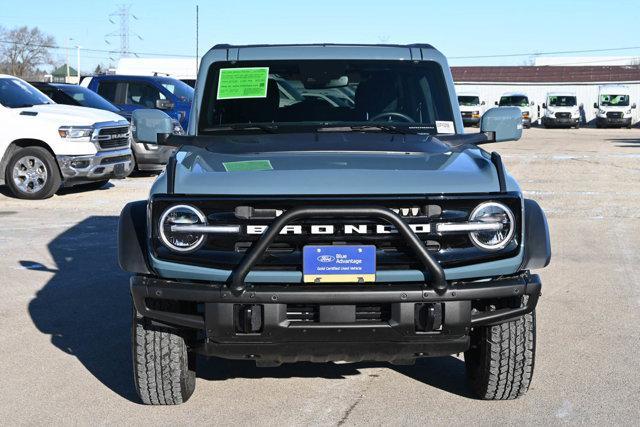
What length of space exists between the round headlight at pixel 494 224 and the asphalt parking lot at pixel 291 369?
922 millimetres

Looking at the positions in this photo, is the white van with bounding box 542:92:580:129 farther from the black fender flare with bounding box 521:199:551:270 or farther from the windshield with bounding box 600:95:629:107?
the black fender flare with bounding box 521:199:551:270

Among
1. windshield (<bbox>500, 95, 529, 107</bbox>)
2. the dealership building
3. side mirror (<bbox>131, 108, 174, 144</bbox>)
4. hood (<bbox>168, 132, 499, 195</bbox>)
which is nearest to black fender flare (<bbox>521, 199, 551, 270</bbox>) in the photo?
hood (<bbox>168, 132, 499, 195</bbox>)

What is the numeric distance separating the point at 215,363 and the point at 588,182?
12525mm

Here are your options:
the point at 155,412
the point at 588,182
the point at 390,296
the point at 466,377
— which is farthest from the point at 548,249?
the point at 588,182

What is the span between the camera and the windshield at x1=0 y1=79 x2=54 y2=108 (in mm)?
14086

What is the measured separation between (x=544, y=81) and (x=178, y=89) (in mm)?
53143

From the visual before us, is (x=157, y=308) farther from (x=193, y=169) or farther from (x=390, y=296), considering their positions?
(x=390, y=296)

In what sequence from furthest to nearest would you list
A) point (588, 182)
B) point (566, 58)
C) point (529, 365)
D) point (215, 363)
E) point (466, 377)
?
point (566, 58) → point (588, 182) → point (215, 363) → point (466, 377) → point (529, 365)

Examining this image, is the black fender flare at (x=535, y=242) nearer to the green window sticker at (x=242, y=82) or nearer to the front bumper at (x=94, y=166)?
the green window sticker at (x=242, y=82)

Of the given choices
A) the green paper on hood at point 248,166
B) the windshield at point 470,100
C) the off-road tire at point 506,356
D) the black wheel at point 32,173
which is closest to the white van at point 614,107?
the windshield at point 470,100

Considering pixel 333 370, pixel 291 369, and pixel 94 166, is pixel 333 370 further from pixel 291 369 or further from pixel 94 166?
pixel 94 166

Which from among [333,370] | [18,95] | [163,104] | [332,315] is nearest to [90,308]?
[333,370]

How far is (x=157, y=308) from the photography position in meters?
4.36

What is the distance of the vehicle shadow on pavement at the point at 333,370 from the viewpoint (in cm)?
534
